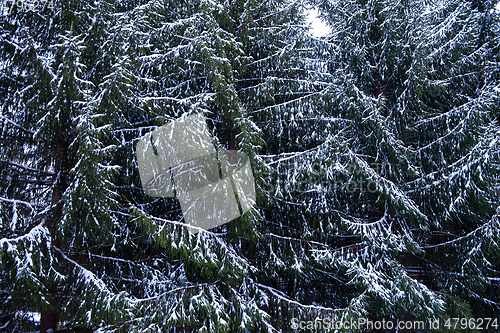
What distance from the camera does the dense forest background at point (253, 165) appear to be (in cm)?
411

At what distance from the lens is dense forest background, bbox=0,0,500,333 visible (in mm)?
4109

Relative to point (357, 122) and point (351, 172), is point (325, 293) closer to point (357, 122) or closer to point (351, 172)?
point (351, 172)

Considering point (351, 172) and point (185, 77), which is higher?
point (185, 77)

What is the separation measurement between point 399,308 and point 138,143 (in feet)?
16.6

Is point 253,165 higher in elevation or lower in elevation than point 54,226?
lower

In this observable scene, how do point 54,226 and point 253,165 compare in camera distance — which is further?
point 253,165

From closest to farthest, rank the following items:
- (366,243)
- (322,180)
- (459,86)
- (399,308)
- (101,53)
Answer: (101,53), (399,308), (366,243), (322,180), (459,86)

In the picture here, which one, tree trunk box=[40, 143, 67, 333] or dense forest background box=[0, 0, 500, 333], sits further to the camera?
tree trunk box=[40, 143, 67, 333]

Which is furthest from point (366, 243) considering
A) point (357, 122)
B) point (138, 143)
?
point (138, 143)

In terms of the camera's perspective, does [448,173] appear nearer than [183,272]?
No

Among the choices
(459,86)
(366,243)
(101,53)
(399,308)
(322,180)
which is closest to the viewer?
(101,53)

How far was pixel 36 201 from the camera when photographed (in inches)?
215

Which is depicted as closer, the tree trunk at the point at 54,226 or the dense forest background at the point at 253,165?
the dense forest background at the point at 253,165

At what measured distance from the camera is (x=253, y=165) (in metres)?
5.15
